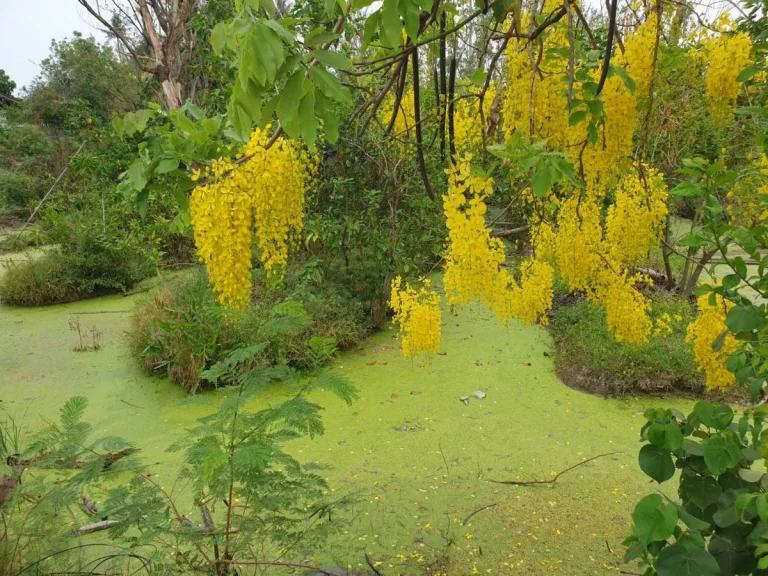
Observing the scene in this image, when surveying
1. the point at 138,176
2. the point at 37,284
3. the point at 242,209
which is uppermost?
the point at 138,176

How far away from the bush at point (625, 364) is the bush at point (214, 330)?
134 cm

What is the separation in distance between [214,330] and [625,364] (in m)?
2.32

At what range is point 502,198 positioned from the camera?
4520 millimetres

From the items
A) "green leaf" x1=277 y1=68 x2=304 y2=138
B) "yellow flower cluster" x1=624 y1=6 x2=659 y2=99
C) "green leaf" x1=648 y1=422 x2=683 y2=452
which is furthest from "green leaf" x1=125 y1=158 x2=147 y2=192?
"yellow flower cluster" x1=624 y1=6 x2=659 y2=99

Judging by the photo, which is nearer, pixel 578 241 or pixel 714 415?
pixel 714 415

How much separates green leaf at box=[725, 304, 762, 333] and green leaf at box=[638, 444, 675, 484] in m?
0.27

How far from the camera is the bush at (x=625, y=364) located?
275 cm

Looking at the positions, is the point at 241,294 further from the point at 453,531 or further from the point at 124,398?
the point at 124,398

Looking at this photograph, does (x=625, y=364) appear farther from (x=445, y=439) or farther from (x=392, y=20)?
(x=392, y=20)

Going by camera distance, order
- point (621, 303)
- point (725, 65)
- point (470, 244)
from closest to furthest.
Result: point (470, 244), point (725, 65), point (621, 303)

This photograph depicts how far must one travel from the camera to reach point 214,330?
3.13m

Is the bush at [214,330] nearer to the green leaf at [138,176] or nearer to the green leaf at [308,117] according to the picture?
the green leaf at [138,176]

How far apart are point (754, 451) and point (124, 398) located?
2902 millimetres

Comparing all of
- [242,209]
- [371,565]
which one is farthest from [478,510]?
[242,209]
